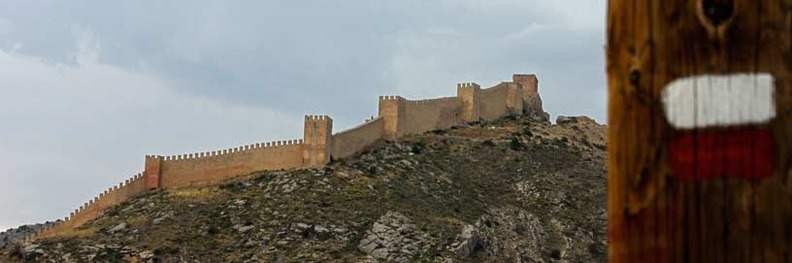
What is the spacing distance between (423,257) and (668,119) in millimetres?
43982

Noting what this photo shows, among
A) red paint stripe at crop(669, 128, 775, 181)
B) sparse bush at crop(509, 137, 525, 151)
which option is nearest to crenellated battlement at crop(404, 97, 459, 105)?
sparse bush at crop(509, 137, 525, 151)

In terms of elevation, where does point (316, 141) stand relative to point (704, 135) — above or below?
above

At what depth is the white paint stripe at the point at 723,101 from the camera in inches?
82.0

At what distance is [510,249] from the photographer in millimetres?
50844

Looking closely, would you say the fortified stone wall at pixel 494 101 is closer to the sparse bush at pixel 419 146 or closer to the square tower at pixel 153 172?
the sparse bush at pixel 419 146

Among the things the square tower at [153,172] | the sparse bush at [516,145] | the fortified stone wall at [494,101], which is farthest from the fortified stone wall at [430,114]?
the square tower at [153,172]

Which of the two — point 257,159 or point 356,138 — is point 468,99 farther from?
point 257,159

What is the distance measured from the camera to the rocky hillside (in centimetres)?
4650

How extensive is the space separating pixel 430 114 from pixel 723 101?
5958 cm

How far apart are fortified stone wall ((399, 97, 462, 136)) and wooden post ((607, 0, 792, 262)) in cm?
5689

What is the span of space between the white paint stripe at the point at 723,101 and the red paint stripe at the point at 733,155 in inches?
0.8

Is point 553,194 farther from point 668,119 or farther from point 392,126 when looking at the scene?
point 668,119

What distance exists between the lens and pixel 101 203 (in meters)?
52.4

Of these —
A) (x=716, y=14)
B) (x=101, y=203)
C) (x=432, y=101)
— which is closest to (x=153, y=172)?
(x=101, y=203)
